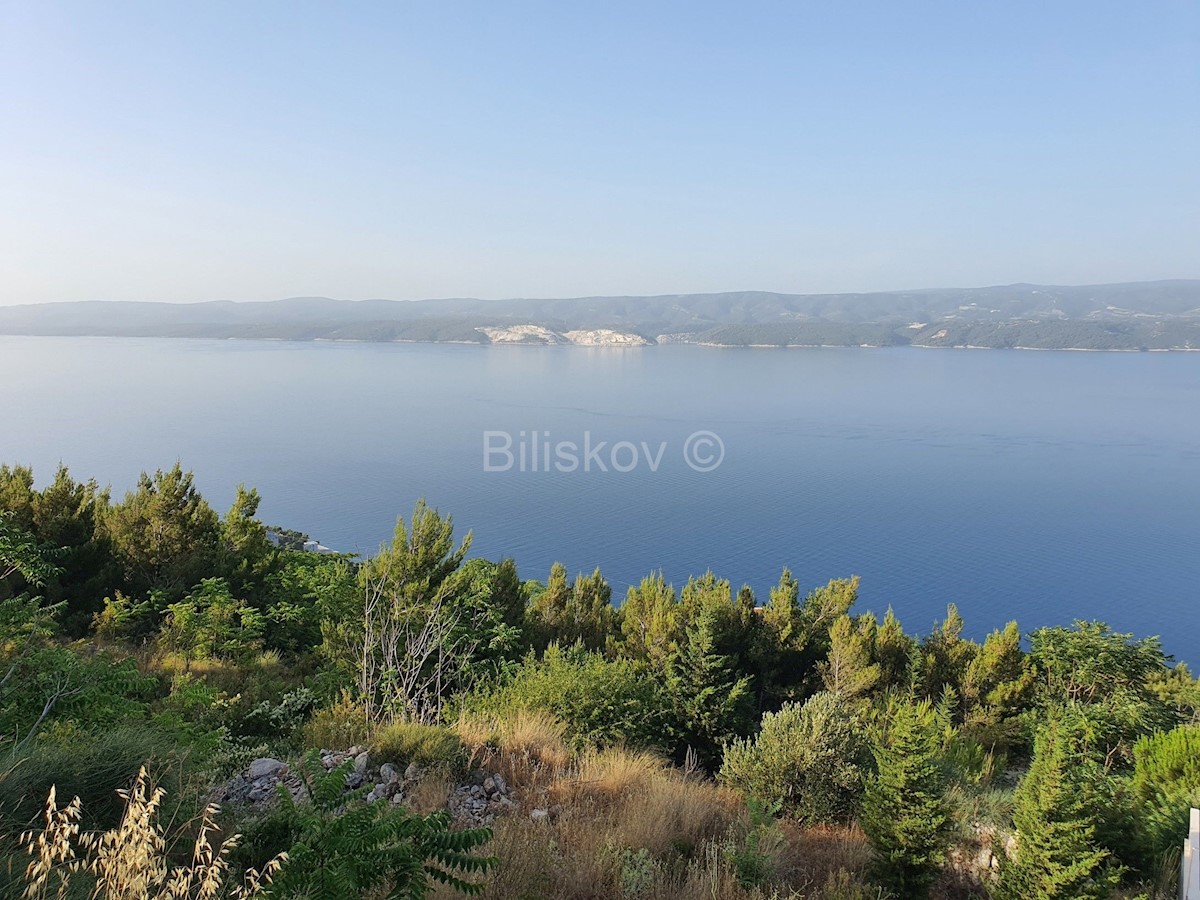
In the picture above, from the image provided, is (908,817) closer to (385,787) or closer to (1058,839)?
(1058,839)

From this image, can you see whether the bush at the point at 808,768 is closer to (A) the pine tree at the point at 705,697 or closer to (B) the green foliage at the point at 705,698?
(B) the green foliage at the point at 705,698

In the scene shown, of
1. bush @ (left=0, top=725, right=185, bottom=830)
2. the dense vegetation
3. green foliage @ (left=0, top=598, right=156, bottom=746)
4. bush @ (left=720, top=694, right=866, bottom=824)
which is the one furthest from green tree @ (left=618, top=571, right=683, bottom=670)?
bush @ (left=0, top=725, right=185, bottom=830)

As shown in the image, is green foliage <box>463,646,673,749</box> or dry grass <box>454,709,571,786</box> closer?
dry grass <box>454,709,571,786</box>

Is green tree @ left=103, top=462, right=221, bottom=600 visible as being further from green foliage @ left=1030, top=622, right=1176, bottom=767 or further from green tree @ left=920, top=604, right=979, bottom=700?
green foliage @ left=1030, top=622, right=1176, bottom=767

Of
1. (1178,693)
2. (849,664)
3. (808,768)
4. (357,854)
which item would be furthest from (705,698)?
(1178,693)

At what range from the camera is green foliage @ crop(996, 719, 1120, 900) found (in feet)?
12.6

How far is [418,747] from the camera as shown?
17.6ft

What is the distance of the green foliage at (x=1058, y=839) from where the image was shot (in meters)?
3.84

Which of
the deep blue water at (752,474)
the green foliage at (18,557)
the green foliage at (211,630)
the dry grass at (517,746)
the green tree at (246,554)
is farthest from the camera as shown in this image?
the deep blue water at (752,474)

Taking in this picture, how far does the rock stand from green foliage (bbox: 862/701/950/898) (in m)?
4.10

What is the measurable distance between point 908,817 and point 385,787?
11.3 feet

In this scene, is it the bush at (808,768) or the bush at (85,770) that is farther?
the bush at (808,768)

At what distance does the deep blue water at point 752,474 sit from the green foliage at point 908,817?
1302 inches

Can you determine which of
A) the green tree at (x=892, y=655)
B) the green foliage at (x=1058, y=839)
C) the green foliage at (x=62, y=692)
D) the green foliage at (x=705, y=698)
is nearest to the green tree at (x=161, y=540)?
the green foliage at (x=705, y=698)
